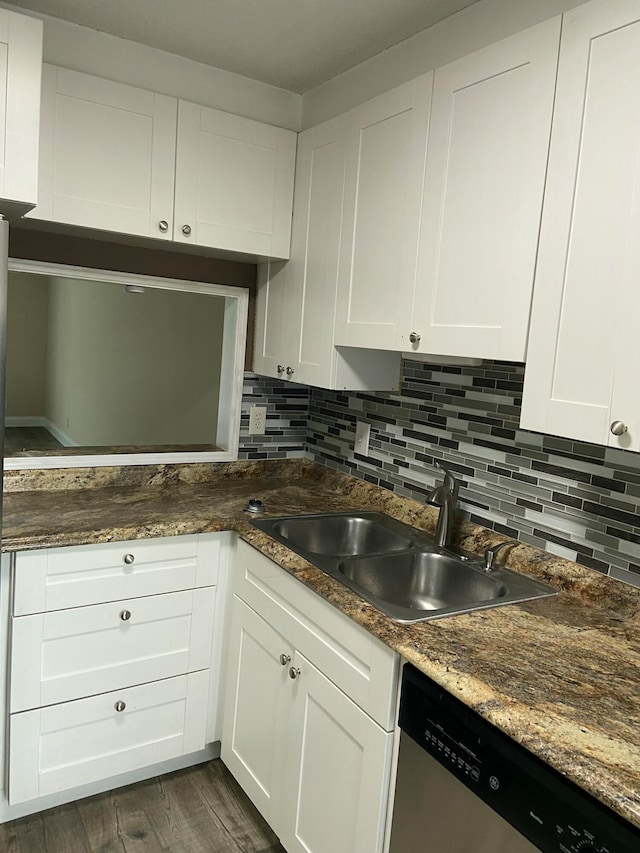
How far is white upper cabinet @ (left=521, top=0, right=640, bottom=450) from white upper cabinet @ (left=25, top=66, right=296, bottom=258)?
120 centimetres

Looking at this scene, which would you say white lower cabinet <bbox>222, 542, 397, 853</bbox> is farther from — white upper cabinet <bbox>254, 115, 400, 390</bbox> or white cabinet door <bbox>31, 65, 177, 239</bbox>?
white cabinet door <bbox>31, 65, 177, 239</bbox>

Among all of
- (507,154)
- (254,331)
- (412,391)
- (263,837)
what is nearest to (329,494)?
(412,391)

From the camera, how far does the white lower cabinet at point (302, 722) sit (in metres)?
1.49

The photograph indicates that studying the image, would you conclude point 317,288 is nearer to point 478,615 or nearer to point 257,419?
point 257,419

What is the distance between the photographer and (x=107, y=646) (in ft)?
6.77

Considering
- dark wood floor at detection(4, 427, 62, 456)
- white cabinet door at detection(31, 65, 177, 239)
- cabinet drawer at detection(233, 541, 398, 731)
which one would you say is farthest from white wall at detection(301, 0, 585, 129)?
dark wood floor at detection(4, 427, 62, 456)

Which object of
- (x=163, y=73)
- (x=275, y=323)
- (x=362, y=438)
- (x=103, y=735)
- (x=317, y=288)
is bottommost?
(x=103, y=735)

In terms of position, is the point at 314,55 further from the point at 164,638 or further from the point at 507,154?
the point at 164,638

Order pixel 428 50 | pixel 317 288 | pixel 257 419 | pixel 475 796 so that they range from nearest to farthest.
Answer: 1. pixel 475 796
2. pixel 428 50
3. pixel 317 288
4. pixel 257 419

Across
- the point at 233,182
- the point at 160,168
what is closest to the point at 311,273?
the point at 233,182

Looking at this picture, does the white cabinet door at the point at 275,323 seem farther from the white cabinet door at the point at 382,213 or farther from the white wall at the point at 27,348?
the white wall at the point at 27,348

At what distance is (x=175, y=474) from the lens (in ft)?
8.73

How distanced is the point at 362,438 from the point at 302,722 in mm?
1141

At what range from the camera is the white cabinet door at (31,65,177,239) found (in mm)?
2025
